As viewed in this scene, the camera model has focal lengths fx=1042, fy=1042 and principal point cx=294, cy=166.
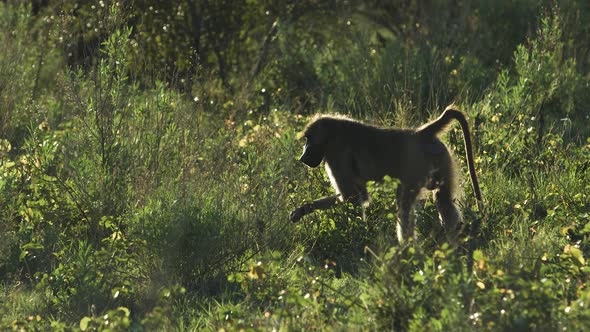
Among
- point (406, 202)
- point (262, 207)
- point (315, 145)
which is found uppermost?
point (315, 145)

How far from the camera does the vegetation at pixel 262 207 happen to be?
4488 mm

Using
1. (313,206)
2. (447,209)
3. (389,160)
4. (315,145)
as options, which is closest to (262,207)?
(313,206)

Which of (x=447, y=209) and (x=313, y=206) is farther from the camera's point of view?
(x=447, y=209)

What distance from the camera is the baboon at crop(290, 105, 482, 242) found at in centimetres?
582

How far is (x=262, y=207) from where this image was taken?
19.7 ft

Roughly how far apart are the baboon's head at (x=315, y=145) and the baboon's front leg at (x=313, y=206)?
0.25 meters

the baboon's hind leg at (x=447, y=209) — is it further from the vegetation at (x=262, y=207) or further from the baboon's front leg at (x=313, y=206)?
the baboon's front leg at (x=313, y=206)

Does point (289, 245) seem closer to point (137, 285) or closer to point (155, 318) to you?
point (137, 285)

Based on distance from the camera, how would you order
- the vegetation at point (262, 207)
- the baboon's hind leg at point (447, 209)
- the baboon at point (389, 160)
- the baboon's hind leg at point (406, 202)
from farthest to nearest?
the baboon's hind leg at point (447, 209)
the baboon at point (389, 160)
the baboon's hind leg at point (406, 202)
the vegetation at point (262, 207)

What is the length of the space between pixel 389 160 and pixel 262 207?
777 mm

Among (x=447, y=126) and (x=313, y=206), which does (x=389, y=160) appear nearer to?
(x=447, y=126)

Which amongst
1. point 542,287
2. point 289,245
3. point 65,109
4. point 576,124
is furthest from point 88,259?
point 576,124

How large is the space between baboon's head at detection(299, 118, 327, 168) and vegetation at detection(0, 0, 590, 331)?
229mm

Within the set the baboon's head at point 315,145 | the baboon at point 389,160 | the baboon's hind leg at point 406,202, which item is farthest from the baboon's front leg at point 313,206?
the baboon's hind leg at point 406,202
